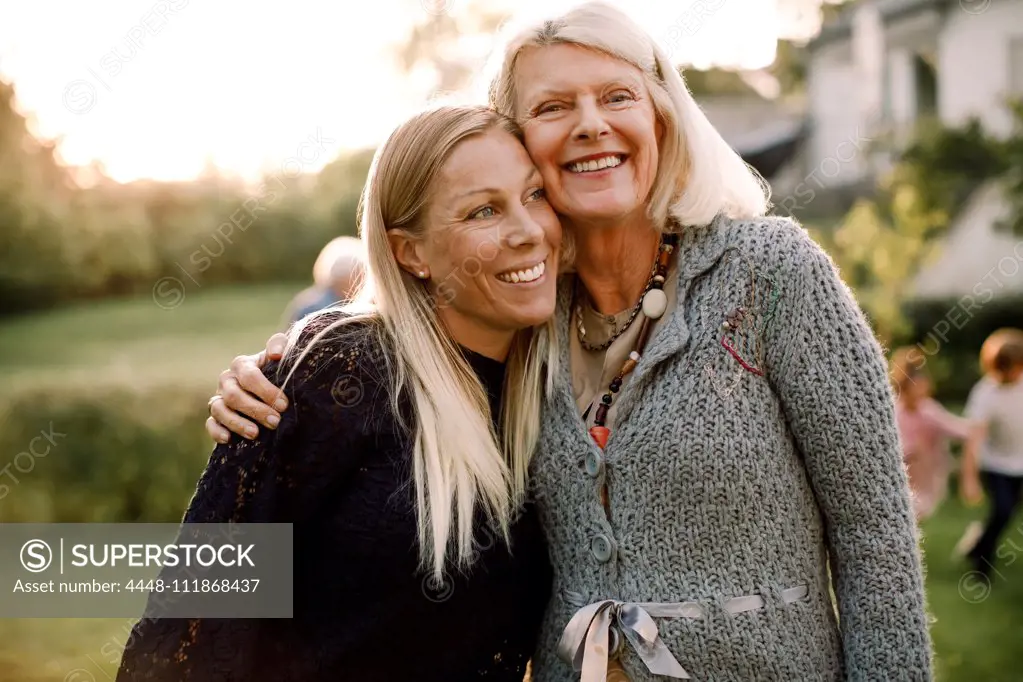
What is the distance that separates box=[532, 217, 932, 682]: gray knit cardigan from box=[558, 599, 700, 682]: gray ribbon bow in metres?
0.02

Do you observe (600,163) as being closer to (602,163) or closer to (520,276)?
(602,163)

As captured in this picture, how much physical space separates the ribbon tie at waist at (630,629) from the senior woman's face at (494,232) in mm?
686

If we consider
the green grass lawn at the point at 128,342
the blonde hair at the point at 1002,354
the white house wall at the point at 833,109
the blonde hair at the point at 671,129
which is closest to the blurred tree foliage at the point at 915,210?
the blonde hair at the point at 1002,354

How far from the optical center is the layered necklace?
2.23m

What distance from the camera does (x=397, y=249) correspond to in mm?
2402

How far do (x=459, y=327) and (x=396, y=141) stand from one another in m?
0.47

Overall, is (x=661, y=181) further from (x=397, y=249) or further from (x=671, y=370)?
(x=397, y=249)

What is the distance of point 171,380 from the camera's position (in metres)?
8.12

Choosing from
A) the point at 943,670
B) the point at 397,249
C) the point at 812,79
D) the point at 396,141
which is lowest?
the point at 943,670

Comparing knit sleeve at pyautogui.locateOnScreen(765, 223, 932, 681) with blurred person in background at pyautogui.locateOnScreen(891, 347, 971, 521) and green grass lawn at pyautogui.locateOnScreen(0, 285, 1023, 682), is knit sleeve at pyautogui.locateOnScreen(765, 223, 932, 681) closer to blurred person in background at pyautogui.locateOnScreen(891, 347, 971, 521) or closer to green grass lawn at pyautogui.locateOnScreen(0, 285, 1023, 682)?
green grass lawn at pyautogui.locateOnScreen(0, 285, 1023, 682)

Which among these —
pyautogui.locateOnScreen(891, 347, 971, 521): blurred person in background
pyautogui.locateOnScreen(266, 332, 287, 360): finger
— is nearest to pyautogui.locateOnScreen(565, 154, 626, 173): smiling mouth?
pyautogui.locateOnScreen(266, 332, 287, 360): finger

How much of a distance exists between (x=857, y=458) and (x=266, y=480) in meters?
1.22

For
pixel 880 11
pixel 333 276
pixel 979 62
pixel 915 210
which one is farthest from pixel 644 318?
pixel 880 11

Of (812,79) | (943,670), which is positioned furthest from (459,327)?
A: (812,79)
